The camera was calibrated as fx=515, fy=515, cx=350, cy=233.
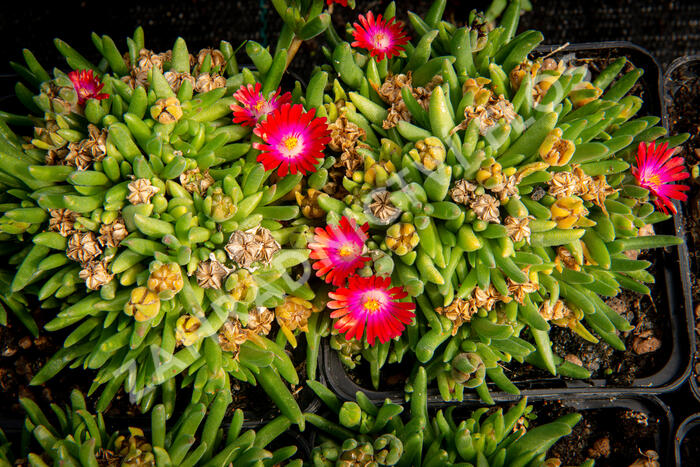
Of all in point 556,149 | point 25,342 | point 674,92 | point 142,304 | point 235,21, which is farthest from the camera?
point 235,21

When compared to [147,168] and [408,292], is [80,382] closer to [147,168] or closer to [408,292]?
[147,168]

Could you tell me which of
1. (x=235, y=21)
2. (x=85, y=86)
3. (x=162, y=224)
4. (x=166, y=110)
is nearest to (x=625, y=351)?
(x=162, y=224)

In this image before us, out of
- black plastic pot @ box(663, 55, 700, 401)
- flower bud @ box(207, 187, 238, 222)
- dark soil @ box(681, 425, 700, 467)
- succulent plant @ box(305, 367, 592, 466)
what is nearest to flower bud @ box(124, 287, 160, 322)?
flower bud @ box(207, 187, 238, 222)

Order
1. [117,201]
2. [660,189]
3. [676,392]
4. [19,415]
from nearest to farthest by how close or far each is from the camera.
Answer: [117,201] < [660,189] < [19,415] < [676,392]

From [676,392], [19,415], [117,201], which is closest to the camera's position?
[117,201]

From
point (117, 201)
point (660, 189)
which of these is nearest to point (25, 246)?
point (117, 201)

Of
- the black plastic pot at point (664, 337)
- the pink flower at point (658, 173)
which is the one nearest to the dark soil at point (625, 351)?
the black plastic pot at point (664, 337)

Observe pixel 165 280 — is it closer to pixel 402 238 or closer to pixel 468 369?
pixel 402 238
